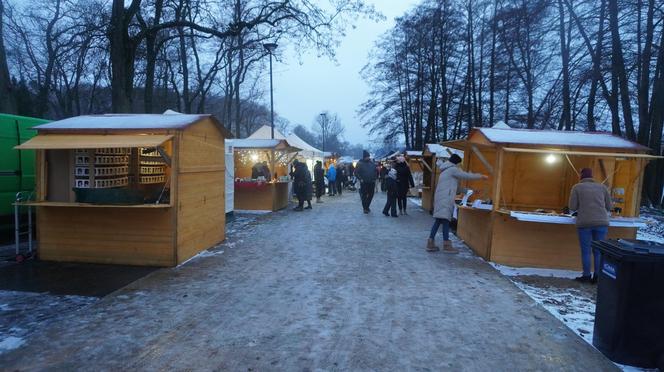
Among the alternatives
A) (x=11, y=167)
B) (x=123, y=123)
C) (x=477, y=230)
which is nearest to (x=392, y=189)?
(x=477, y=230)

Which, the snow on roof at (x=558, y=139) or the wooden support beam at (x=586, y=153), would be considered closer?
the wooden support beam at (x=586, y=153)

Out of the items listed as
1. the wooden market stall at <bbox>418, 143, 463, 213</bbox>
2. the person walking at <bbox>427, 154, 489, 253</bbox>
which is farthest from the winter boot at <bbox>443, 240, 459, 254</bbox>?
the wooden market stall at <bbox>418, 143, 463, 213</bbox>

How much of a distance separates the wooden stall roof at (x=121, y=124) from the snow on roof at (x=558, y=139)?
5136mm

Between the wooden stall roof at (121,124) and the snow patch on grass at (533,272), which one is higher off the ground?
the wooden stall roof at (121,124)

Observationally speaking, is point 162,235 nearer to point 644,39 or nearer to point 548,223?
point 548,223

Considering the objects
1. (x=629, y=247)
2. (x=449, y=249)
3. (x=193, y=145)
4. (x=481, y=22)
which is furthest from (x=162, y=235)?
(x=481, y=22)

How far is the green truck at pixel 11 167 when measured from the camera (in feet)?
26.5

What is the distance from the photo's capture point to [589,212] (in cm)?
609

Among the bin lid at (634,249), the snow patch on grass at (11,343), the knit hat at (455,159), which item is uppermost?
the knit hat at (455,159)

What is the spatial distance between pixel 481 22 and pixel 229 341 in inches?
1025

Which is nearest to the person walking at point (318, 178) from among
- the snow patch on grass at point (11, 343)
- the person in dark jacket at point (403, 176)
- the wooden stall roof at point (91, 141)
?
the person in dark jacket at point (403, 176)

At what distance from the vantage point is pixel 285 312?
4.74m

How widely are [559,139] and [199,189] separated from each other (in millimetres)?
6289

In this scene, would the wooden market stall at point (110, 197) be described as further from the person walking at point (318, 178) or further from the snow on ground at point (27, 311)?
the person walking at point (318, 178)
